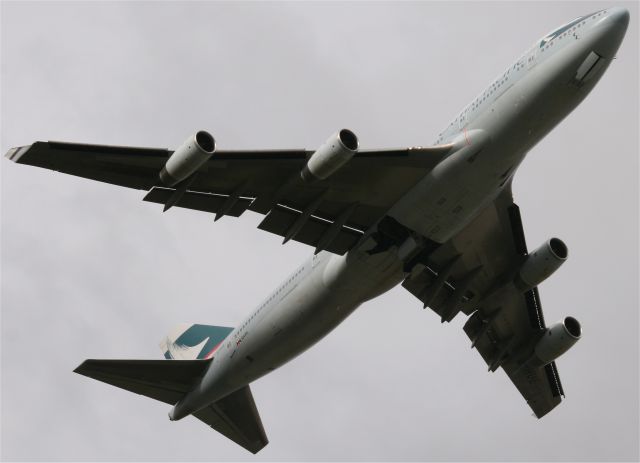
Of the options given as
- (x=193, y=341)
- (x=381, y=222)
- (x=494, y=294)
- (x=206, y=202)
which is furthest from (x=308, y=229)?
(x=193, y=341)

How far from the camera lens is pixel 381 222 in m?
31.8

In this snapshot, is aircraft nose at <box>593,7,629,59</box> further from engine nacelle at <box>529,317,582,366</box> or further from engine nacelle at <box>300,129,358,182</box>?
engine nacelle at <box>529,317,582,366</box>

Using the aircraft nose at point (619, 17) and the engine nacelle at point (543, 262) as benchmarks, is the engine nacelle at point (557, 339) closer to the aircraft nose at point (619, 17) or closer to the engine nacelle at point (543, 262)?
the engine nacelle at point (543, 262)

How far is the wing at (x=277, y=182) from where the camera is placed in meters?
28.4

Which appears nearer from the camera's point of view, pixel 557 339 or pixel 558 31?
pixel 558 31

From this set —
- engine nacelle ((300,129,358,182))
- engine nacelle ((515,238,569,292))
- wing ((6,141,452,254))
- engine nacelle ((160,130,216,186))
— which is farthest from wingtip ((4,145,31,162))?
engine nacelle ((515,238,569,292))

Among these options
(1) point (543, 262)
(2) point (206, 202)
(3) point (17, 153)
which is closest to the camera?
(3) point (17, 153)

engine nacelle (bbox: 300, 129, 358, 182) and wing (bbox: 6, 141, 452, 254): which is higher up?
engine nacelle (bbox: 300, 129, 358, 182)

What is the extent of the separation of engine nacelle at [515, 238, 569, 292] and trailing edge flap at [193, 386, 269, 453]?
12.7m

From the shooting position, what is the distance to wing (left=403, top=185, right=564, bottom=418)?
115 ft

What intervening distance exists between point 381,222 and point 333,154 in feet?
14.8

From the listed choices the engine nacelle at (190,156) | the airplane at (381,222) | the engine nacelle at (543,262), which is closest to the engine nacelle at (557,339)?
the airplane at (381,222)

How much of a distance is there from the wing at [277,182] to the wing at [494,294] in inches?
122

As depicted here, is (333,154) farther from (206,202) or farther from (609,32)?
(609,32)
